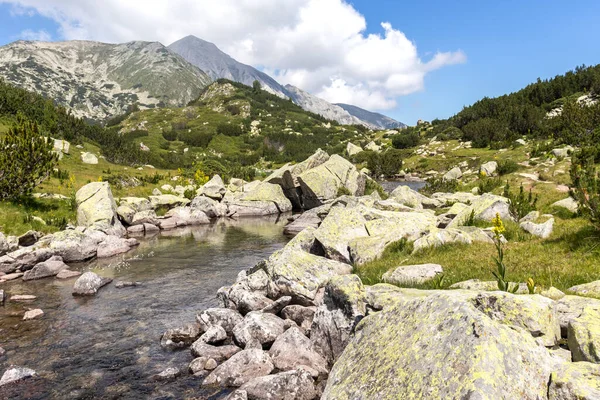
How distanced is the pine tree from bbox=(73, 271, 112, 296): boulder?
15673mm

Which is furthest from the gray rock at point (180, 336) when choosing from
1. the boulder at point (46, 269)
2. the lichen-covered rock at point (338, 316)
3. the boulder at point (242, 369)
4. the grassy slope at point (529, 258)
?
the boulder at point (46, 269)

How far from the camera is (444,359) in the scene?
547 cm

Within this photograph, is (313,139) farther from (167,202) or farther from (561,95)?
(167,202)

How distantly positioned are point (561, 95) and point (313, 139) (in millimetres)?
82325

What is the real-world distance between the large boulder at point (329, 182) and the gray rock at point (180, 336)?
3195cm

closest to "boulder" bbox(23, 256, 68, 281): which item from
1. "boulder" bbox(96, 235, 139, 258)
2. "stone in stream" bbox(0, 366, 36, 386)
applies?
"boulder" bbox(96, 235, 139, 258)

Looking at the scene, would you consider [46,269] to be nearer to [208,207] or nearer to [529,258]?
[208,207]

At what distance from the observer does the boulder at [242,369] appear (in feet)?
32.0

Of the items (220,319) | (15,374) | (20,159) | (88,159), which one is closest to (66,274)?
(15,374)

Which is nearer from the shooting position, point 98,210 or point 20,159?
point 20,159

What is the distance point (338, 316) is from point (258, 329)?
291cm

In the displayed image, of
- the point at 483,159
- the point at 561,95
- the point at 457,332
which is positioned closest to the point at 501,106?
the point at 561,95

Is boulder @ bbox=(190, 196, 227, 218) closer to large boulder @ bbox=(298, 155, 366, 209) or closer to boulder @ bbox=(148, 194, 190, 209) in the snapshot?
boulder @ bbox=(148, 194, 190, 209)

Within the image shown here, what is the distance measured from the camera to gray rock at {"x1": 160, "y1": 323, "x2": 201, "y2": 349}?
1217 cm
